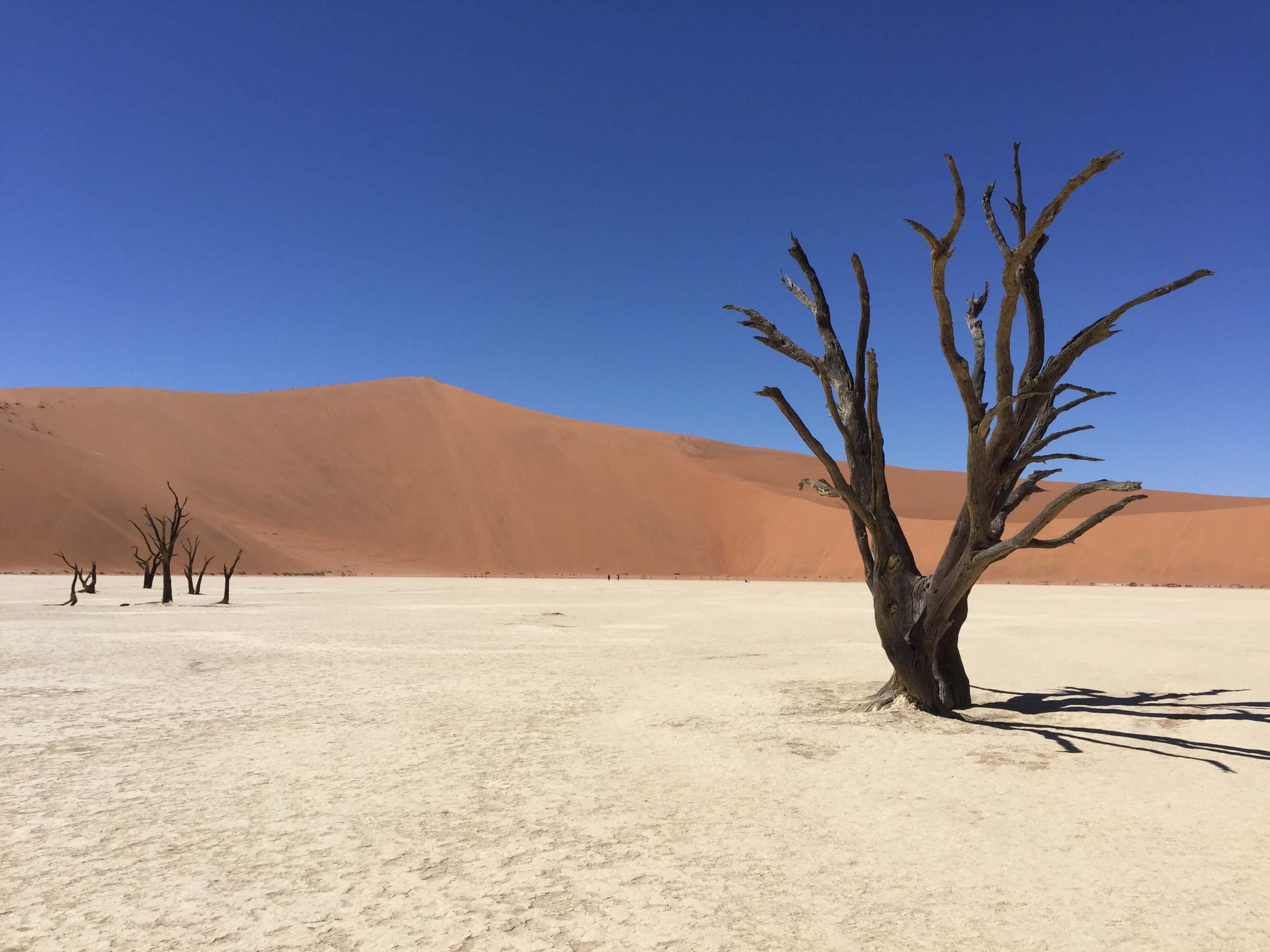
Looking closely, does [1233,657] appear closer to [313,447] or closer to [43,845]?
[43,845]

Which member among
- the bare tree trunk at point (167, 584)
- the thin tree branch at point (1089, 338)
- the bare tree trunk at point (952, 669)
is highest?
the thin tree branch at point (1089, 338)

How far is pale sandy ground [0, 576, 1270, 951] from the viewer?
10.5 feet

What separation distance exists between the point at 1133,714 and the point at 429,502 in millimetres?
53848

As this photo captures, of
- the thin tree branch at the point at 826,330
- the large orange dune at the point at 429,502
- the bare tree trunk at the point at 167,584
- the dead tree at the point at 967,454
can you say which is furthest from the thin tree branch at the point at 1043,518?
the large orange dune at the point at 429,502

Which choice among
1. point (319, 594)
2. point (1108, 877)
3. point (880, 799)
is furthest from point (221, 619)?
point (1108, 877)

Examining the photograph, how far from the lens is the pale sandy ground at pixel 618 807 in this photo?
3.21 metres

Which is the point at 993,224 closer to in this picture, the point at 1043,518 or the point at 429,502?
the point at 1043,518

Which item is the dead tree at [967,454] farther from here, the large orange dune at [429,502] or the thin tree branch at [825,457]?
the large orange dune at [429,502]

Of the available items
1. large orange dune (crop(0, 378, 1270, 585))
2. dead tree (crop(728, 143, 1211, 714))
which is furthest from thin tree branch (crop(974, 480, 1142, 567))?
large orange dune (crop(0, 378, 1270, 585))

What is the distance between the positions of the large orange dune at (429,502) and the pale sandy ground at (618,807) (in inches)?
1474

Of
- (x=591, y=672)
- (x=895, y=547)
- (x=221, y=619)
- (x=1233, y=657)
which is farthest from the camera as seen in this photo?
(x=221, y=619)

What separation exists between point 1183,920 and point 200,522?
4849 centimetres

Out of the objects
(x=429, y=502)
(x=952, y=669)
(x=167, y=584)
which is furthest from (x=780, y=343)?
(x=429, y=502)

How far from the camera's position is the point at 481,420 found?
70.8m
